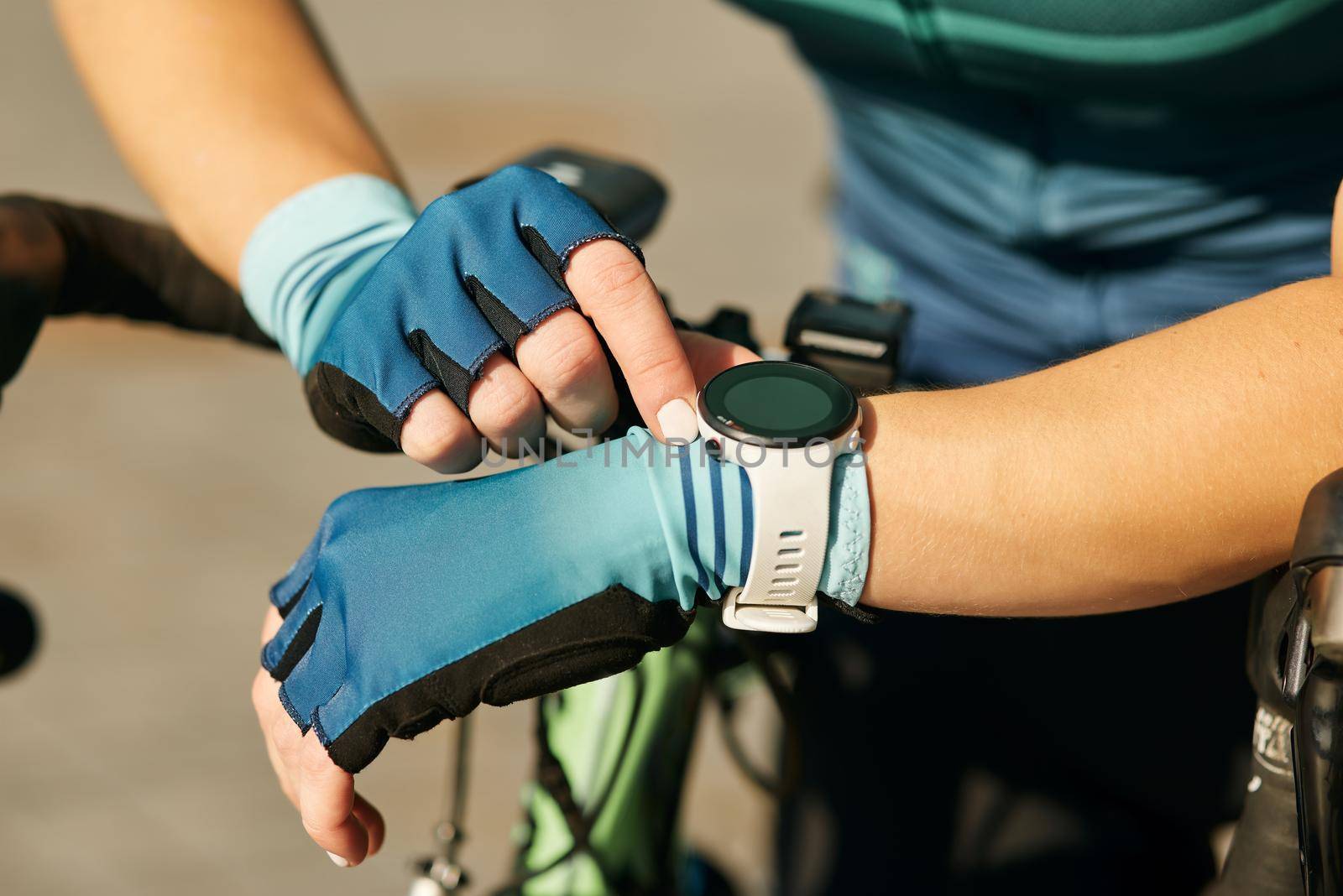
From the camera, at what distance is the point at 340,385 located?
92 cm

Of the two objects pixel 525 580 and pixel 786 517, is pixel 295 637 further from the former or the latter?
pixel 786 517

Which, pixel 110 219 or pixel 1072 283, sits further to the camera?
pixel 1072 283

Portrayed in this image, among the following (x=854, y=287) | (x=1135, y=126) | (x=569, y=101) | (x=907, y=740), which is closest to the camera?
(x=1135, y=126)

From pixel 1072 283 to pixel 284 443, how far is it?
2303 mm

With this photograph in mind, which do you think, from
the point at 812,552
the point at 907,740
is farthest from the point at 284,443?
the point at 812,552

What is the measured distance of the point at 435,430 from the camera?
88 centimetres

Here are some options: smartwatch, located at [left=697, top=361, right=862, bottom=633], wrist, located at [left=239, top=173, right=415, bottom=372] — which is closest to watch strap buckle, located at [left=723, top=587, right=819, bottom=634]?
smartwatch, located at [left=697, top=361, right=862, bottom=633]

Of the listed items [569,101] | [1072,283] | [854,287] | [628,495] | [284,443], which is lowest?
[284,443]

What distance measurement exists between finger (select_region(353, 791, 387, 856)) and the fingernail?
364mm

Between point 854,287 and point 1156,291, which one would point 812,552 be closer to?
point 1156,291

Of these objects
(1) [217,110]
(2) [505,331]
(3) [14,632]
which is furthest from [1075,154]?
(3) [14,632]

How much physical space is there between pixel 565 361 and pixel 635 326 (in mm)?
58

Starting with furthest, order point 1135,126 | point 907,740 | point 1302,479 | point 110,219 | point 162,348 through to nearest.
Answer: point 162,348 → point 907,740 → point 1135,126 → point 110,219 → point 1302,479

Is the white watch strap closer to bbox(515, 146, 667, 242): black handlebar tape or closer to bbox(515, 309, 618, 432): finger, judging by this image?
bbox(515, 309, 618, 432): finger
